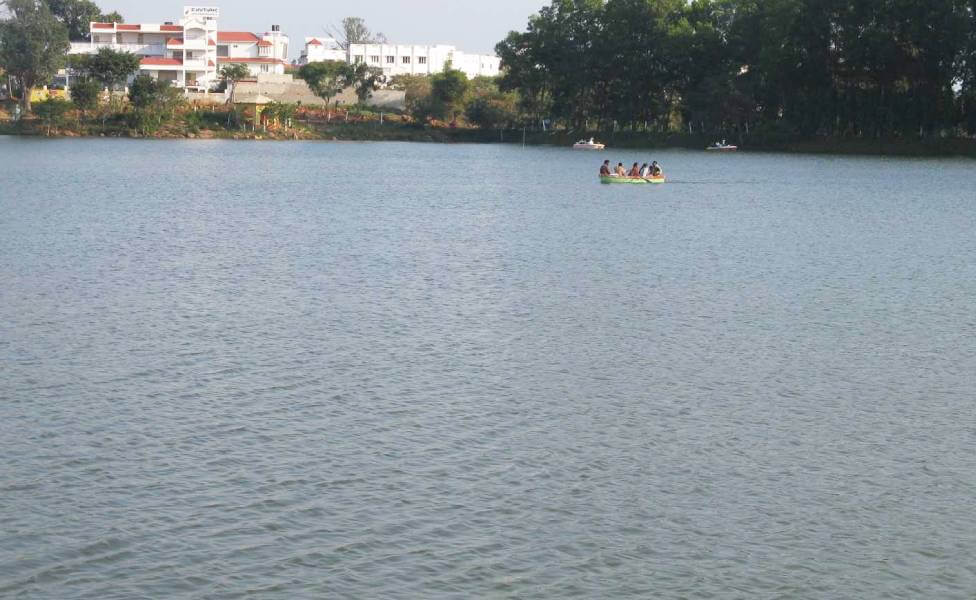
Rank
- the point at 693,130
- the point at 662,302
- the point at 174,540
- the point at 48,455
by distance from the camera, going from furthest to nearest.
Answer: the point at 693,130
the point at 662,302
the point at 48,455
the point at 174,540

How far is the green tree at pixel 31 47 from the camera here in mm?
107438

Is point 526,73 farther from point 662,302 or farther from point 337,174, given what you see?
point 662,302

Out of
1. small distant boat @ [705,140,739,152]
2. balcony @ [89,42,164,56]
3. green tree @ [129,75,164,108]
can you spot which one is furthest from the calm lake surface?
balcony @ [89,42,164,56]

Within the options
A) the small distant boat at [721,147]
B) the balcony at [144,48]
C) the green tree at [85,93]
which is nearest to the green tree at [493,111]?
the small distant boat at [721,147]

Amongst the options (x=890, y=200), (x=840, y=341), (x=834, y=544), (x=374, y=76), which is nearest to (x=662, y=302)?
(x=840, y=341)

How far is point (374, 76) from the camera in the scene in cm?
12838

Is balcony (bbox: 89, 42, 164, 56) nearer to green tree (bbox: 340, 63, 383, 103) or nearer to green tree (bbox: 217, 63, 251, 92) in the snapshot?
green tree (bbox: 217, 63, 251, 92)

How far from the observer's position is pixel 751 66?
105938mm

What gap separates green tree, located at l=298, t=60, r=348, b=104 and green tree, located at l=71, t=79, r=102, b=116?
73.5ft

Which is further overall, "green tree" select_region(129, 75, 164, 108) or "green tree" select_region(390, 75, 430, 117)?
"green tree" select_region(390, 75, 430, 117)

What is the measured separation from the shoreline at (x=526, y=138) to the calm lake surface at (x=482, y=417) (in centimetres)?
6126

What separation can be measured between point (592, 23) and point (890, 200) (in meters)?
70.2

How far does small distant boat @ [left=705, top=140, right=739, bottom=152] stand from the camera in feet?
341

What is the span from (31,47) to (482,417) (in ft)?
332
